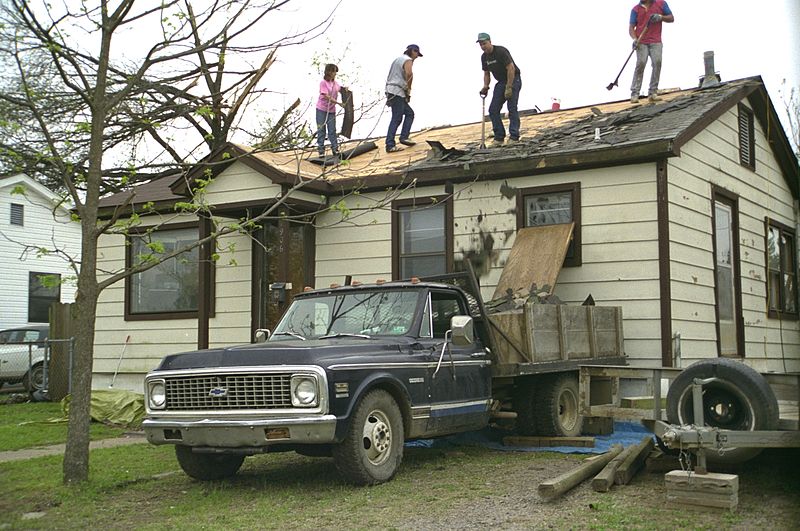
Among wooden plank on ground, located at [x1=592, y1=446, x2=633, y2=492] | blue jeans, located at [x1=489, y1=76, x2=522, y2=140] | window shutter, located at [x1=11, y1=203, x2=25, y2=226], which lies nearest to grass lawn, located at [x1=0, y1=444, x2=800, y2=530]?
wooden plank on ground, located at [x1=592, y1=446, x2=633, y2=492]

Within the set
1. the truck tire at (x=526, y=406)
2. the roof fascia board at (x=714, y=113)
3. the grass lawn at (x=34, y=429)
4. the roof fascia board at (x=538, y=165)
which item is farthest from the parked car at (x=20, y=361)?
the roof fascia board at (x=714, y=113)

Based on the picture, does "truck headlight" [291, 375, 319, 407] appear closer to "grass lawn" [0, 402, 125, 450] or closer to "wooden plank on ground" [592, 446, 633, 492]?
"wooden plank on ground" [592, 446, 633, 492]

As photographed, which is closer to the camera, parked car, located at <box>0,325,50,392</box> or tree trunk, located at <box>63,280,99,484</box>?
tree trunk, located at <box>63,280,99,484</box>

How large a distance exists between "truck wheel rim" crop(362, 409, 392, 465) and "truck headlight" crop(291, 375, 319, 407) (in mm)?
575

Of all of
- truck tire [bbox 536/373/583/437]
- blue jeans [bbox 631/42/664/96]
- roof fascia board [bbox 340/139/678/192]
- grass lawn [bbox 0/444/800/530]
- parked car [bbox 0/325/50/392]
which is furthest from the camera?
parked car [bbox 0/325/50/392]

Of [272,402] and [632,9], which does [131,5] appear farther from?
[632,9]

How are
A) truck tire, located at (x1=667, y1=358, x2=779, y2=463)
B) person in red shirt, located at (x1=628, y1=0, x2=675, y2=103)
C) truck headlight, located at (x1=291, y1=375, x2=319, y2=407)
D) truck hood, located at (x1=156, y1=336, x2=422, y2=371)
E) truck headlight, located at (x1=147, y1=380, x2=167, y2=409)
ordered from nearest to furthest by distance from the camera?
1. truck tire, located at (x1=667, y1=358, x2=779, y2=463)
2. truck headlight, located at (x1=291, y1=375, x2=319, y2=407)
3. truck hood, located at (x1=156, y1=336, x2=422, y2=371)
4. truck headlight, located at (x1=147, y1=380, x2=167, y2=409)
5. person in red shirt, located at (x1=628, y1=0, x2=675, y2=103)

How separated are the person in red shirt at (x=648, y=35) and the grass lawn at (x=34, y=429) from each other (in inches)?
389

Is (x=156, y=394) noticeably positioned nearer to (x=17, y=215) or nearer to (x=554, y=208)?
(x=554, y=208)

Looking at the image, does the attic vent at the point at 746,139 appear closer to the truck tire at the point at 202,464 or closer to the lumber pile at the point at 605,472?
the lumber pile at the point at 605,472

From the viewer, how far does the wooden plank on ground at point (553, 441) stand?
9.82 m

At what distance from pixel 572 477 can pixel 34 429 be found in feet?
28.8

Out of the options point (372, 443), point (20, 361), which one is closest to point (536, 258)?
point (372, 443)

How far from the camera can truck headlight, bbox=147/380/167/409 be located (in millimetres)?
7938
